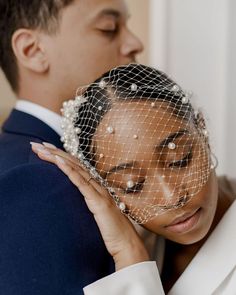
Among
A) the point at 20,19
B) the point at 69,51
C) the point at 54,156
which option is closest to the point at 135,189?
the point at 54,156

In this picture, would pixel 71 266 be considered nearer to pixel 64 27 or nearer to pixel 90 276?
pixel 90 276

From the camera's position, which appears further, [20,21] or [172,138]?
[20,21]

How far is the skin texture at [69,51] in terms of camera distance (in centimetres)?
97

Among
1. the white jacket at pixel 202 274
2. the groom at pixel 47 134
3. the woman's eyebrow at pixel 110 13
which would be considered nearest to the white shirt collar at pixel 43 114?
the groom at pixel 47 134

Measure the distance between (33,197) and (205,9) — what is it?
0.93 m

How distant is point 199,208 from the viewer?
765mm

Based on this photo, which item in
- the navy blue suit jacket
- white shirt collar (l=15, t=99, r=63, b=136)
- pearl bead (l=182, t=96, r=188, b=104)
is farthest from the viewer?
white shirt collar (l=15, t=99, r=63, b=136)

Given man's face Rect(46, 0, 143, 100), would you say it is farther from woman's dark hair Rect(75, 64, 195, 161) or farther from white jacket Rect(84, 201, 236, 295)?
white jacket Rect(84, 201, 236, 295)

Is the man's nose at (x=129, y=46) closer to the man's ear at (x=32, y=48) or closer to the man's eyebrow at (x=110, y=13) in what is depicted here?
the man's eyebrow at (x=110, y=13)

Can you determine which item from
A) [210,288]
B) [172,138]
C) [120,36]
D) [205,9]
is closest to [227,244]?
[210,288]

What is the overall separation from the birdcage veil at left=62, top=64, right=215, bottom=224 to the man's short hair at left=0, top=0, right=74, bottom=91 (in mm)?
248

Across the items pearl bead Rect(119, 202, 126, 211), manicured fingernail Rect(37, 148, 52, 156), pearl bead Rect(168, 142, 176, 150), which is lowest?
pearl bead Rect(119, 202, 126, 211)

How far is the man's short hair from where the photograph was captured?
0.97m

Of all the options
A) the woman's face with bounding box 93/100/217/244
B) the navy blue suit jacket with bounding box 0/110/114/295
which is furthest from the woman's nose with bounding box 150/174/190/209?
the navy blue suit jacket with bounding box 0/110/114/295
